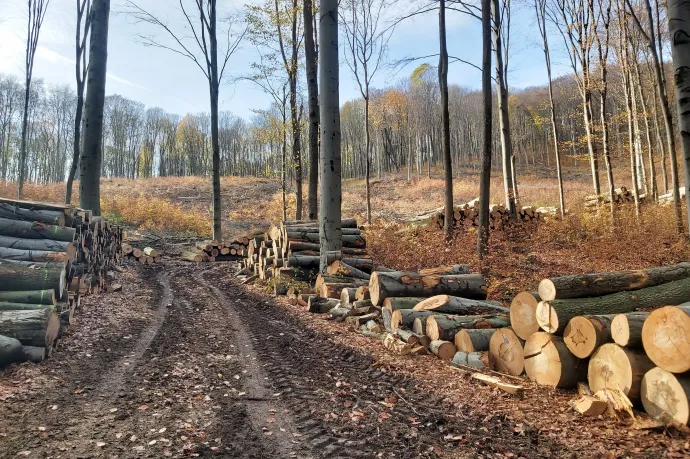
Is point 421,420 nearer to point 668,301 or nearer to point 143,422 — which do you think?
point 143,422

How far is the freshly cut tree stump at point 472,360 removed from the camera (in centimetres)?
467

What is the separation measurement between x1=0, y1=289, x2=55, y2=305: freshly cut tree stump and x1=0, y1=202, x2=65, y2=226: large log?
256 centimetres

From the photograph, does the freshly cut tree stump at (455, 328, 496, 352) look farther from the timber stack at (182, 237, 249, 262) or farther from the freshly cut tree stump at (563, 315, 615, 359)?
the timber stack at (182, 237, 249, 262)

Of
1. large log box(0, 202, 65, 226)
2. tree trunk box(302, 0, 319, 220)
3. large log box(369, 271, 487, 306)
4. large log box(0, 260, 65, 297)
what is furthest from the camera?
tree trunk box(302, 0, 319, 220)

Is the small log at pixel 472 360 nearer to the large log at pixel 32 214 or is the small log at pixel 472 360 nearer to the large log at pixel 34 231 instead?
the large log at pixel 34 231

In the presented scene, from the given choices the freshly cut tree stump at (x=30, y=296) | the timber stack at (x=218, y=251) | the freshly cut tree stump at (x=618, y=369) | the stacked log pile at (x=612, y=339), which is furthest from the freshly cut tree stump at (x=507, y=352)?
the timber stack at (x=218, y=251)

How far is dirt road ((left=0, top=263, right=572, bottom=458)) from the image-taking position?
9.92 feet

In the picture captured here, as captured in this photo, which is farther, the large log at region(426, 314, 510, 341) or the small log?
the large log at region(426, 314, 510, 341)

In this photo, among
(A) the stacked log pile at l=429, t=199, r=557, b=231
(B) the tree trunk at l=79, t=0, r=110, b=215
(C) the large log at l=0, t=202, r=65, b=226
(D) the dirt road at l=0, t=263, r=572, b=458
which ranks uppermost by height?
(B) the tree trunk at l=79, t=0, r=110, b=215

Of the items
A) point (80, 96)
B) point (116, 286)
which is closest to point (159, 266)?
point (116, 286)

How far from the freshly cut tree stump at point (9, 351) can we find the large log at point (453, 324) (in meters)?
4.95

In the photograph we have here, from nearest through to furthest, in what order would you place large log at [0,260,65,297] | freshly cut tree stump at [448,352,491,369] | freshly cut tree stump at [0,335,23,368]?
freshly cut tree stump at [0,335,23,368], freshly cut tree stump at [448,352,491,369], large log at [0,260,65,297]

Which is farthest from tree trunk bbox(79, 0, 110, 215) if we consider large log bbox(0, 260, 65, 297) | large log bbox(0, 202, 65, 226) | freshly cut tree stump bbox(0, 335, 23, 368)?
freshly cut tree stump bbox(0, 335, 23, 368)

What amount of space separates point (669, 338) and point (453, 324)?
249 centimetres
